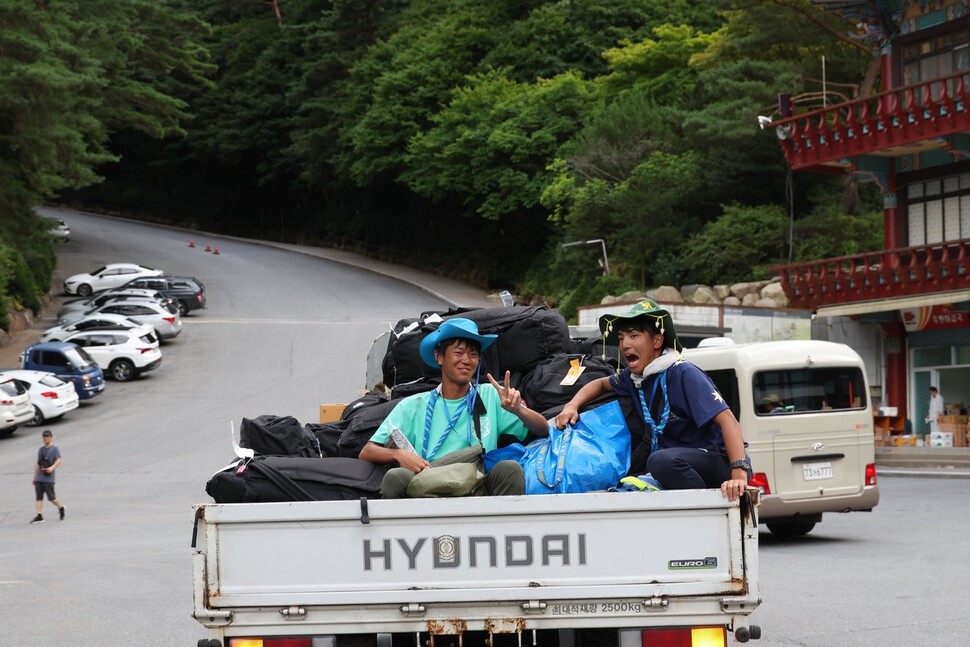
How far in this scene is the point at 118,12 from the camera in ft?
188

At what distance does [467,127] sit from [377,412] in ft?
187

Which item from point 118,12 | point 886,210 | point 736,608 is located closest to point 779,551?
point 736,608

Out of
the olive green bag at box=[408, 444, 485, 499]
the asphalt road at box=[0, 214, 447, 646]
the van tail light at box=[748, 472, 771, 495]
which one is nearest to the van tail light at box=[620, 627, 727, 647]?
the olive green bag at box=[408, 444, 485, 499]

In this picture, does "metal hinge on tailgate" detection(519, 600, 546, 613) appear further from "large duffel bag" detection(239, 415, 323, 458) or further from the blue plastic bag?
"large duffel bag" detection(239, 415, 323, 458)

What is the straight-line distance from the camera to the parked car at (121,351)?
4150cm

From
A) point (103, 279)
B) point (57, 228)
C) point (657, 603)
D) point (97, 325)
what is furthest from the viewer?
point (57, 228)

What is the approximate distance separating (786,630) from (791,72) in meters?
39.6

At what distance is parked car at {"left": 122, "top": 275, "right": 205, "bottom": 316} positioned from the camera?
54.8 meters

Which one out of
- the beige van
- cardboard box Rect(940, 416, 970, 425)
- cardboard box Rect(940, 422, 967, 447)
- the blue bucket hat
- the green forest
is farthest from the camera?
the green forest

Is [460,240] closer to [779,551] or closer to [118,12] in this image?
[118,12]

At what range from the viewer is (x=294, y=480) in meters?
6.38

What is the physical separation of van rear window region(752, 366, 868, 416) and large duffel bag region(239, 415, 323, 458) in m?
9.66

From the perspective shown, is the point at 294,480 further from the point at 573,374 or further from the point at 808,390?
the point at 808,390

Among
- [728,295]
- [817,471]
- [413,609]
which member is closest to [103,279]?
[728,295]
